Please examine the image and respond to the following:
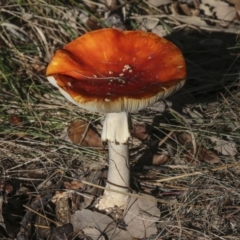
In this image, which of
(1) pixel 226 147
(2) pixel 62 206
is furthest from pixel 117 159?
(1) pixel 226 147

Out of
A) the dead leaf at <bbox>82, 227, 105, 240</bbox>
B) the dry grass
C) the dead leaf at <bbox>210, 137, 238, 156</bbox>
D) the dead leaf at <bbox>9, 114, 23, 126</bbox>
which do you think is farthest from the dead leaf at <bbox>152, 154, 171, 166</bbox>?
the dead leaf at <bbox>9, 114, 23, 126</bbox>

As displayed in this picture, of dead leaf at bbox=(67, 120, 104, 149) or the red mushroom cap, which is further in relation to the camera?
dead leaf at bbox=(67, 120, 104, 149)

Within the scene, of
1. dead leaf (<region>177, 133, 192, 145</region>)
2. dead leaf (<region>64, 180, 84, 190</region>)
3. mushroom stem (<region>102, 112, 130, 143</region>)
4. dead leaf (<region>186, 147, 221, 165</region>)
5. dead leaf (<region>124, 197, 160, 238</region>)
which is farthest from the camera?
dead leaf (<region>177, 133, 192, 145</region>)

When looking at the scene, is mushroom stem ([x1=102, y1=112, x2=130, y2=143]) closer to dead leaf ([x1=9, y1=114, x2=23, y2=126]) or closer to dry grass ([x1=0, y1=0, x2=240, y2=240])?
dry grass ([x1=0, y1=0, x2=240, y2=240])

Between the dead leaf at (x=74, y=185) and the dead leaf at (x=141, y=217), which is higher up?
the dead leaf at (x=141, y=217)

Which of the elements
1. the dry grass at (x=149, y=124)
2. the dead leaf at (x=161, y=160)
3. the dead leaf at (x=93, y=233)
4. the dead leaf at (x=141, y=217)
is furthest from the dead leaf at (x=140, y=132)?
the dead leaf at (x=93, y=233)

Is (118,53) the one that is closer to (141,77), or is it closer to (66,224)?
(141,77)

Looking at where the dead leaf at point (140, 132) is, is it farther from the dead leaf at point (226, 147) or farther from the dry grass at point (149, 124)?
the dead leaf at point (226, 147)
